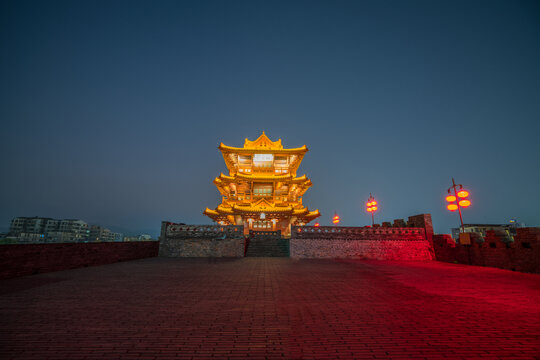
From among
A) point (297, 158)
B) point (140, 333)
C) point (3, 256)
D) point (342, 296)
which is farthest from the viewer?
point (297, 158)

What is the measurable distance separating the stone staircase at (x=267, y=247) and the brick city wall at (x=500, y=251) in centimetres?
1050

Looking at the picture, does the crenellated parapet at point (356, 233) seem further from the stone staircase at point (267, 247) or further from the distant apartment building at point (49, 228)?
the distant apartment building at point (49, 228)

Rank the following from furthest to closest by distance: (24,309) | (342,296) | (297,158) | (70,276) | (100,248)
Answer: (297,158) → (100,248) → (70,276) → (342,296) → (24,309)

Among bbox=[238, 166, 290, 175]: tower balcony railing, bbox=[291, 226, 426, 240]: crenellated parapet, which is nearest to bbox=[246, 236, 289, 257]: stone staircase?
bbox=[291, 226, 426, 240]: crenellated parapet

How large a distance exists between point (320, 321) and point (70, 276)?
8.80m

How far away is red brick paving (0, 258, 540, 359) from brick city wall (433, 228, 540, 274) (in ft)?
16.9

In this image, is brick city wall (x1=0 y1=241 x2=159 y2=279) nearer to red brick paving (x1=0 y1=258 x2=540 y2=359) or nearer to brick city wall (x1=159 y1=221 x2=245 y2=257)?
red brick paving (x1=0 y1=258 x2=540 y2=359)

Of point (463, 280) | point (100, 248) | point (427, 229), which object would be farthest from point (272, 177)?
point (463, 280)

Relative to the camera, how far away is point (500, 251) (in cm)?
1111

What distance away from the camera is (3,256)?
23.4ft

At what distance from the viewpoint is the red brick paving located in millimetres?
3012

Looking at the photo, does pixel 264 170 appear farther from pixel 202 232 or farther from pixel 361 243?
pixel 361 243

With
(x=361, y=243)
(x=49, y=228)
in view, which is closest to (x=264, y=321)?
(x=361, y=243)

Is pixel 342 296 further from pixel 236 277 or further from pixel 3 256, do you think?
pixel 3 256
